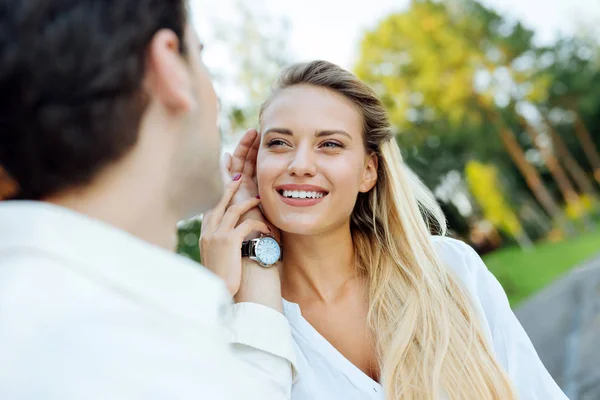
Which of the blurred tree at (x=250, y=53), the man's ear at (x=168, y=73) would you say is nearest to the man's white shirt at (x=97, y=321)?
the man's ear at (x=168, y=73)

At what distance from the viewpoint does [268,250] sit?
8.51 ft

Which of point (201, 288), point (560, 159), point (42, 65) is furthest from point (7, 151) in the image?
point (560, 159)

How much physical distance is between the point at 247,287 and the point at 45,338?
1515mm

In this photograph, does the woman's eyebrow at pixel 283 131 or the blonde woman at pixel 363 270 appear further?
the woman's eyebrow at pixel 283 131

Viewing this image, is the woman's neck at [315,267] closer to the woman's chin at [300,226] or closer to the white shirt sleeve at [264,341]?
the woman's chin at [300,226]

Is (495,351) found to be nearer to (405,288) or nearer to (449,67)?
(405,288)

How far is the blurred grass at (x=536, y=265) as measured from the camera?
50.8 ft

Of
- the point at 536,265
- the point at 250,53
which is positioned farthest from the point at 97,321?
the point at 536,265

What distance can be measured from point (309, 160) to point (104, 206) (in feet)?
4.86

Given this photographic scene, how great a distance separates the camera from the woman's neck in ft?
9.40

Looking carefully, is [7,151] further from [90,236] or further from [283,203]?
[283,203]

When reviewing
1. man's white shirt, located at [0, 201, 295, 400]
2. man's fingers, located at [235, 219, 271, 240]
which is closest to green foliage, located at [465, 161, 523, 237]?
man's fingers, located at [235, 219, 271, 240]

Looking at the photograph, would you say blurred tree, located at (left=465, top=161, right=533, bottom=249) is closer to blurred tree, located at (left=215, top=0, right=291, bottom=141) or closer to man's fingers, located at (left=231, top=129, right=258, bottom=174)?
blurred tree, located at (left=215, top=0, right=291, bottom=141)

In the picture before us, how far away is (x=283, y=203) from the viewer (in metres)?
2.64
